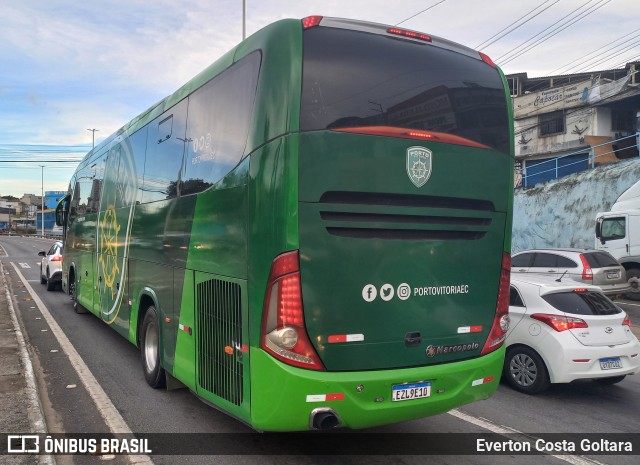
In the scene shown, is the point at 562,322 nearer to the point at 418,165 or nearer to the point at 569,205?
the point at 418,165

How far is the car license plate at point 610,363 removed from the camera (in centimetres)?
636

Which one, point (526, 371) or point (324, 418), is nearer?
point (324, 418)

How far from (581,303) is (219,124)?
4.99 metres

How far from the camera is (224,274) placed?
4.56 m

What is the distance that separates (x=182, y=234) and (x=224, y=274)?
1.25m

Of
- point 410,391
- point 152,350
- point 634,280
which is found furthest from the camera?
point 634,280

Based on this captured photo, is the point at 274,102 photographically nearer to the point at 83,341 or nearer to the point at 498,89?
the point at 498,89

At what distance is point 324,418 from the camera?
3.89m

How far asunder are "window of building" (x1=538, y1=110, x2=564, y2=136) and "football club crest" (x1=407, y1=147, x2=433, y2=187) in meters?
34.2

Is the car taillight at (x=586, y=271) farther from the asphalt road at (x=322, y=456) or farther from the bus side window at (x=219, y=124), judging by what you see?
the bus side window at (x=219, y=124)

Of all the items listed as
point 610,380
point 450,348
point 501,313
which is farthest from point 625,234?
point 450,348

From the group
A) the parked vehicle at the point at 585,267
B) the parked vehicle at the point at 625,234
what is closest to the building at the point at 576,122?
the parked vehicle at the point at 625,234

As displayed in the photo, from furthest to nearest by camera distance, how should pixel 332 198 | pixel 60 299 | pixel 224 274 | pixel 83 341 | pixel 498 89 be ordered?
pixel 60 299 → pixel 83 341 → pixel 498 89 → pixel 224 274 → pixel 332 198

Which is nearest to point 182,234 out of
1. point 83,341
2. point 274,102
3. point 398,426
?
point 274,102
